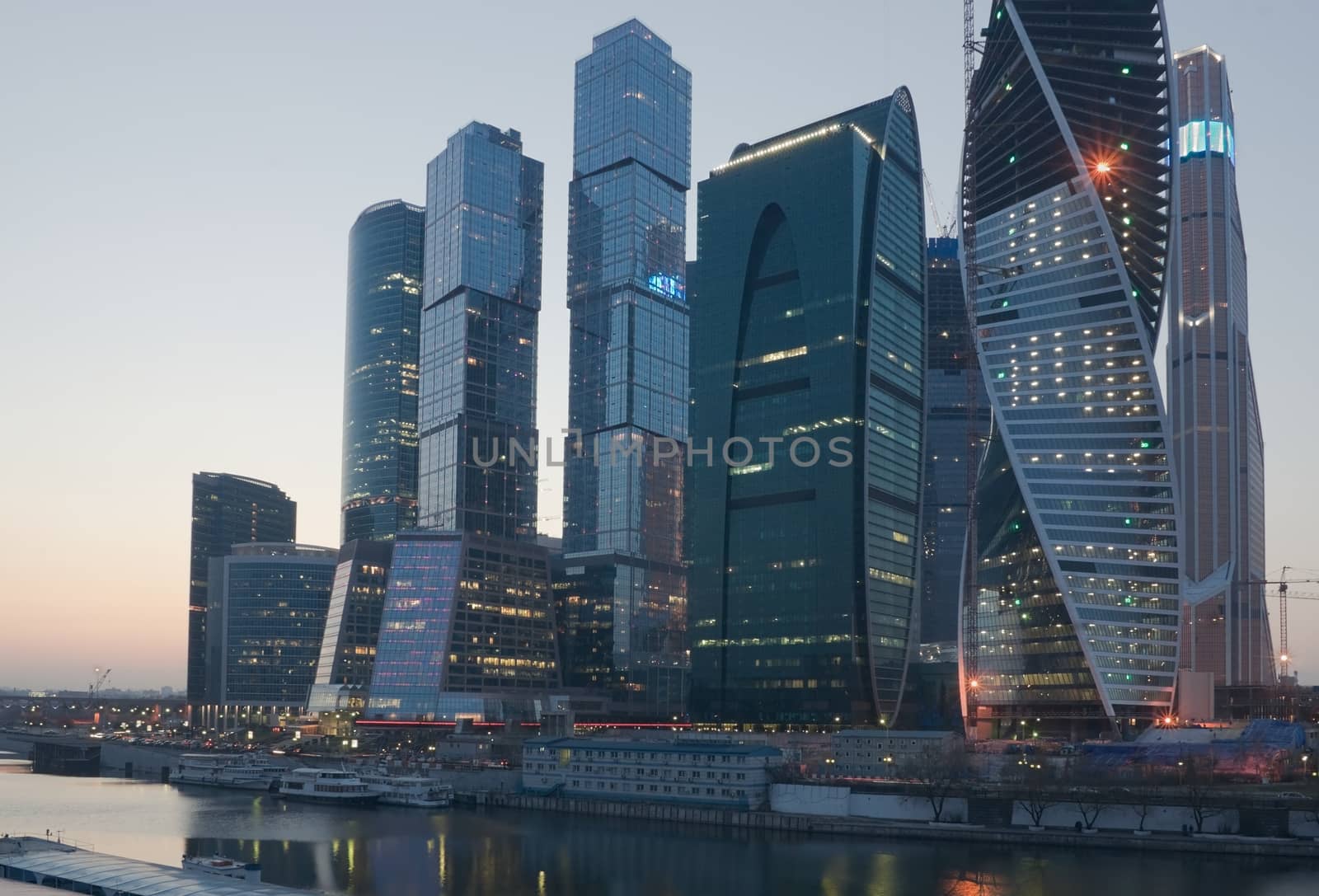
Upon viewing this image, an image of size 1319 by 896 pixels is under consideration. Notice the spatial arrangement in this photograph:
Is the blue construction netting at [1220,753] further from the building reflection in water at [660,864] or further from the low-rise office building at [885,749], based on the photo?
the building reflection in water at [660,864]

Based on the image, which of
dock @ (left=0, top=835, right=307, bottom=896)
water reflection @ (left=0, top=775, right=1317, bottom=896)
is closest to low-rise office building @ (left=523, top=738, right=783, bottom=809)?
water reflection @ (left=0, top=775, right=1317, bottom=896)

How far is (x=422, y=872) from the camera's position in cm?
12431

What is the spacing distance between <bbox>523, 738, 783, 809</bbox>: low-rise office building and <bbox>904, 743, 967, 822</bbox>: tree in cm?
1896

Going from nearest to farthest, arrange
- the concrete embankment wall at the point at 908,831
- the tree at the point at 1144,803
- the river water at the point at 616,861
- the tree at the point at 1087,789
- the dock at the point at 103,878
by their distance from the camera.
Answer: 1. the dock at the point at 103,878
2. the river water at the point at 616,861
3. the concrete embankment wall at the point at 908,831
4. the tree at the point at 1144,803
5. the tree at the point at 1087,789

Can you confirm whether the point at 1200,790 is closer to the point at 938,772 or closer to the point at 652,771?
the point at 938,772

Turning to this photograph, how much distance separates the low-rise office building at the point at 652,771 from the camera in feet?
553

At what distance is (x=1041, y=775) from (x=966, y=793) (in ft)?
44.0

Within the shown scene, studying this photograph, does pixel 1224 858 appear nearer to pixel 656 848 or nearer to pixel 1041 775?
pixel 1041 775

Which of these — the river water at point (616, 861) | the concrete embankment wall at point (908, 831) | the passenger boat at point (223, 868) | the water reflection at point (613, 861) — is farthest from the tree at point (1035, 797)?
the passenger boat at point (223, 868)

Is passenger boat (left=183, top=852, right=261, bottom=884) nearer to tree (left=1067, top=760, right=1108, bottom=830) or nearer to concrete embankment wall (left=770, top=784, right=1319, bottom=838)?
concrete embankment wall (left=770, top=784, right=1319, bottom=838)

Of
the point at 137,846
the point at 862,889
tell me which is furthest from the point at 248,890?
the point at 137,846

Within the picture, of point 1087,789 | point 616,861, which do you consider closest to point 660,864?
point 616,861

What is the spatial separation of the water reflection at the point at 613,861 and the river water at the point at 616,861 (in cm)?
24

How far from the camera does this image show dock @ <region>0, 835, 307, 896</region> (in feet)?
280
